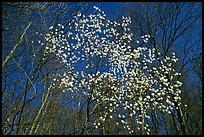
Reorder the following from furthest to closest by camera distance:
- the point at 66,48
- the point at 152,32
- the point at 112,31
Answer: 1. the point at 152,32
2. the point at 112,31
3. the point at 66,48

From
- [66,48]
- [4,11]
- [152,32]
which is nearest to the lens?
[4,11]

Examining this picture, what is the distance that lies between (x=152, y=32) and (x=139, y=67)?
12.5ft

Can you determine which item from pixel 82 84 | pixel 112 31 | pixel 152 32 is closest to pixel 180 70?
pixel 152 32

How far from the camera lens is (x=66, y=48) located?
6742 mm

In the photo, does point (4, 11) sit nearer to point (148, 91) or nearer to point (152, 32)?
point (148, 91)

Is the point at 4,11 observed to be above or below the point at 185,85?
below

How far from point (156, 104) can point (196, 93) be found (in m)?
7.67

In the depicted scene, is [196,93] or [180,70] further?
[196,93]

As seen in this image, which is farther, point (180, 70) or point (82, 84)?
point (180, 70)

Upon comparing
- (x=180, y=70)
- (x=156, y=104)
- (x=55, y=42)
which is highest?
(x=180, y=70)

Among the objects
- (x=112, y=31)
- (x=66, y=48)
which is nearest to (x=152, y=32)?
(x=112, y=31)

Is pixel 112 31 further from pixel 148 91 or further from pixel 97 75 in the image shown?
pixel 148 91

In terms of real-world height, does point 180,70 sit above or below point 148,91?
above

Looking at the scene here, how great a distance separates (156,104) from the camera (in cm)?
686
